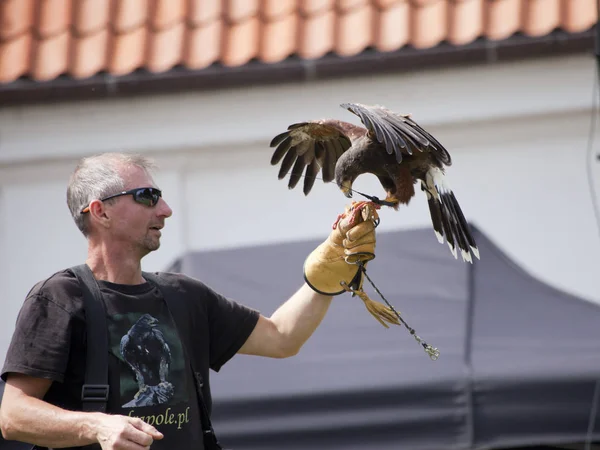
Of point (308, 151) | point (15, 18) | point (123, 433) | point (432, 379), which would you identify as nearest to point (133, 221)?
point (123, 433)

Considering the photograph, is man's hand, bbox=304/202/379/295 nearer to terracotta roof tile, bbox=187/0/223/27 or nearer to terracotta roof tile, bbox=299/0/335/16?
terracotta roof tile, bbox=299/0/335/16

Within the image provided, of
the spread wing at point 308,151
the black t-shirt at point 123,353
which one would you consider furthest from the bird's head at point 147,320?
the spread wing at point 308,151

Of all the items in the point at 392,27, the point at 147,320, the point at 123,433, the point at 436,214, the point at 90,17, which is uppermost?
the point at 90,17

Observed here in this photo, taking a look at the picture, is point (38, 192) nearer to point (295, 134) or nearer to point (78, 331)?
point (295, 134)

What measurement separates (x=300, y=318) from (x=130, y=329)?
2.05 feet

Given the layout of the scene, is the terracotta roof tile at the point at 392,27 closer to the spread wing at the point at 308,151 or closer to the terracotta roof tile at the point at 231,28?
the terracotta roof tile at the point at 231,28

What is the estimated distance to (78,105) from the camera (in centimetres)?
608

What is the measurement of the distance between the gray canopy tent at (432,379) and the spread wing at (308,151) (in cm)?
107

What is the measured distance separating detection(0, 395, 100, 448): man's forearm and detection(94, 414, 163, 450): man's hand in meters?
0.04

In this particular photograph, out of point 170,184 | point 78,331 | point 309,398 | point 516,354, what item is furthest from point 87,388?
point 170,184

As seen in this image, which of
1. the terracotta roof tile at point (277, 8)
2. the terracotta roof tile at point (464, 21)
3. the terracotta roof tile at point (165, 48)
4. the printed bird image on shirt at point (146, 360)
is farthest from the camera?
the terracotta roof tile at point (277, 8)

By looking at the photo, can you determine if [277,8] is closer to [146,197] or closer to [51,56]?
[51,56]

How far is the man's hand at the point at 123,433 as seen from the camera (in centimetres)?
239

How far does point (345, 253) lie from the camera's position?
305 centimetres
